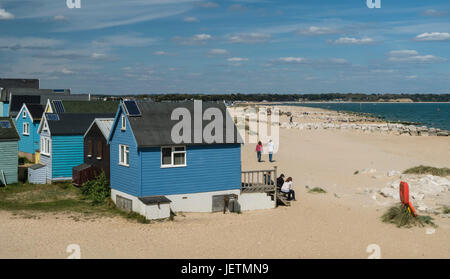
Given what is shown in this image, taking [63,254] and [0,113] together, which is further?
[0,113]

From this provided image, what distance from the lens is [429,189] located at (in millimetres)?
27312

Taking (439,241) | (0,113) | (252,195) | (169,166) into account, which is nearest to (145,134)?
(169,166)

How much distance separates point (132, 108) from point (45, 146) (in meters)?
9.90

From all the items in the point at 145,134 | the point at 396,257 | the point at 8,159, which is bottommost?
the point at 396,257

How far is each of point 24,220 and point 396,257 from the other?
1497 cm

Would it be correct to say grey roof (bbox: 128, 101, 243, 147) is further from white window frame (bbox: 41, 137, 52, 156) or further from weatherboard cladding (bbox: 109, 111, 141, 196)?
white window frame (bbox: 41, 137, 52, 156)

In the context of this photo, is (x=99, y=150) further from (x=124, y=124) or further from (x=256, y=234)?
(x=256, y=234)

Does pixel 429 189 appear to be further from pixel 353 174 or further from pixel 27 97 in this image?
pixel 27 97

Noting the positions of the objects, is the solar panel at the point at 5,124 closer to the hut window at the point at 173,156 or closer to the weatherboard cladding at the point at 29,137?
the weatherboard cladding at the point at 29,137

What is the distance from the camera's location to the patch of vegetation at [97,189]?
985 inches

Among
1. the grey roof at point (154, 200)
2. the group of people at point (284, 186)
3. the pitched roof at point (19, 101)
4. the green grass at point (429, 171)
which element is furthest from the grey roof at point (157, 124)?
the pitched roof at point (19, 101)

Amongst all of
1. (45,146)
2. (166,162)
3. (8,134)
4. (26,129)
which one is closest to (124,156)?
(166,162)

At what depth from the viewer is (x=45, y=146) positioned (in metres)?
30.2

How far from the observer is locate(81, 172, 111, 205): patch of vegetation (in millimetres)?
25017
